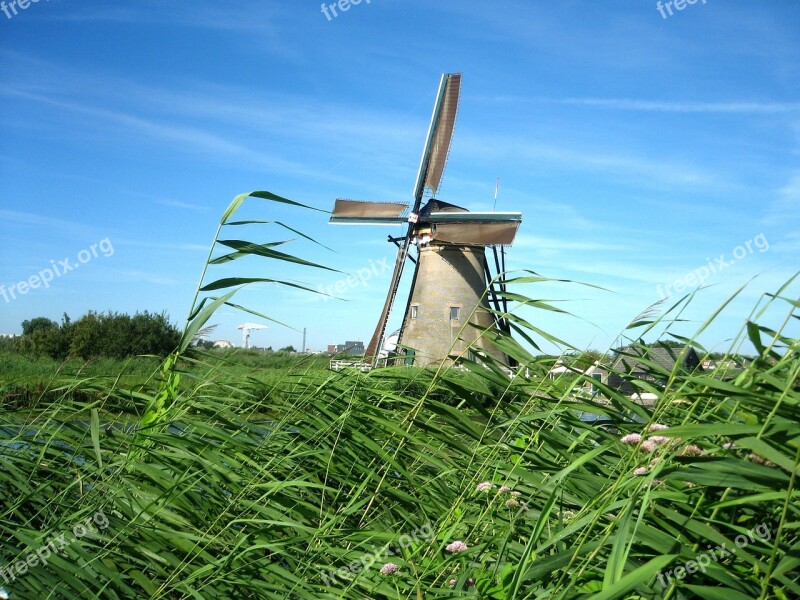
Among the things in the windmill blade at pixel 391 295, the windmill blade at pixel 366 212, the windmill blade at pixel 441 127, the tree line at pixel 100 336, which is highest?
the windmill blade at pixel 441 127

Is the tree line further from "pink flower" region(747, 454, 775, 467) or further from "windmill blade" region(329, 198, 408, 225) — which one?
"pink flower" region(747, 454, 775, 467)

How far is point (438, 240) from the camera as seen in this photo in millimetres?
24516

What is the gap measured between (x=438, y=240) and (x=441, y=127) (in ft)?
13.8

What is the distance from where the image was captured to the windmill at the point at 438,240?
24.0m

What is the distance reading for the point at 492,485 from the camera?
7.41 feet

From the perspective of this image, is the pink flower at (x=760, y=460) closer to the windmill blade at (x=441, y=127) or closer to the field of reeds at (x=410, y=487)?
the field of reeds at (x=410, y=487)

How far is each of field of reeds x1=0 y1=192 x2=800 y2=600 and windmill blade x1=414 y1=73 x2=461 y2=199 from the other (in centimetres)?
2284

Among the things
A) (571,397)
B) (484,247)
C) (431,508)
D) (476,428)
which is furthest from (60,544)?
(484,247)

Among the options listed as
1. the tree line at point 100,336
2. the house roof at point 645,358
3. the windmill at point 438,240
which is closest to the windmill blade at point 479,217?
the windmill at point 438,240

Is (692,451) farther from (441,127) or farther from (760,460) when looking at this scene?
(441,127)

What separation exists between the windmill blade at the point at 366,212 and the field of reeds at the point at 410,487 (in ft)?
74.7

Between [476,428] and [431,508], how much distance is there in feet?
1.10

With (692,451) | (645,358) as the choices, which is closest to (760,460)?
(692,451)

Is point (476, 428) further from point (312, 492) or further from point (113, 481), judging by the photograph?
point (113, 481)
